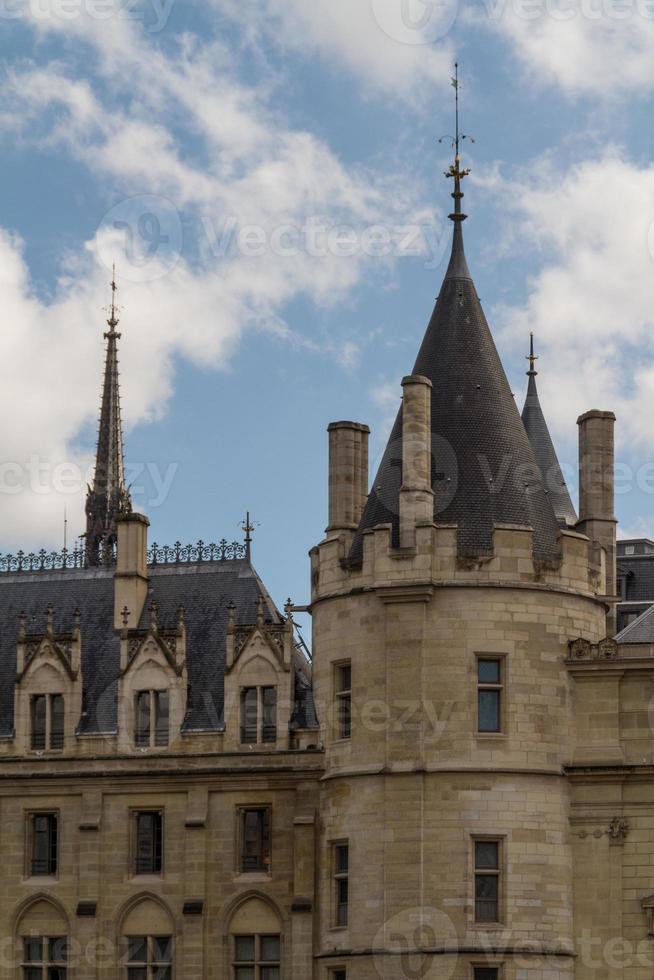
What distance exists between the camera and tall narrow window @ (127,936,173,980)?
59406 millimetres

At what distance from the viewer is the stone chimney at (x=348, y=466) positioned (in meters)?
61.5

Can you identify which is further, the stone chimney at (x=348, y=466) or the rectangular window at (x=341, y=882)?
the stone chimney at (x=348, y=466)

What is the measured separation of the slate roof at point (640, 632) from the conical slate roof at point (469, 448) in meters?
3.36

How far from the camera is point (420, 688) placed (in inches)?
2180

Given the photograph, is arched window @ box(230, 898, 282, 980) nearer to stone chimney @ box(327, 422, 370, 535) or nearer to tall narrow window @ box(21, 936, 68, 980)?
tall narrow window @ box(21, 936, 68, 980)

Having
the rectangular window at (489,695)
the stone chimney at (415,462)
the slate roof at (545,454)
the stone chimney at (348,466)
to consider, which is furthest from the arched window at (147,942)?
the slate roof at (545,454)

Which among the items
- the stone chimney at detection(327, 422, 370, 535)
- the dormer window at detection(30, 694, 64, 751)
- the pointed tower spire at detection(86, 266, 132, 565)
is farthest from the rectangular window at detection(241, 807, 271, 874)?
the pointed tower spire at detection(86, 266, 132, 565)

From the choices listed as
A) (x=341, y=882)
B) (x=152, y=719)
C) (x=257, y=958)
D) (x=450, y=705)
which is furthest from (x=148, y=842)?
(x=450, y=705)

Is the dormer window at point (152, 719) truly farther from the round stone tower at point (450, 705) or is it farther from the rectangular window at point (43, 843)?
the round stone tower at point (450, 705)

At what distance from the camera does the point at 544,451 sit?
7538 cm

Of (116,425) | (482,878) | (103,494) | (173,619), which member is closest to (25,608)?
(173,619)

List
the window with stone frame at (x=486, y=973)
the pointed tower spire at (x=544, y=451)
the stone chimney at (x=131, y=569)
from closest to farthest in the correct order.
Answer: the window with stone frame at (x=486, y=973)
the stone chimney at (x=131, y=569)
the pointed tower spire at (x=544, y=451)

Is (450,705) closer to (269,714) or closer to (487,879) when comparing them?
(487,879)

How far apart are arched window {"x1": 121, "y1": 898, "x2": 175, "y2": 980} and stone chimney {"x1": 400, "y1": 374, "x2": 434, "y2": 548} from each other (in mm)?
12467
